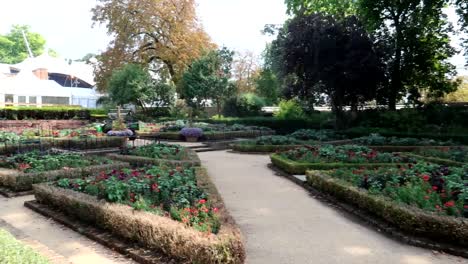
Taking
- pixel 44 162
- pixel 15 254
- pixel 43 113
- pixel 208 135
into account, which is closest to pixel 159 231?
pixel 15 254

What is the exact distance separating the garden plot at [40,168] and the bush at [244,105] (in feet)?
60.4

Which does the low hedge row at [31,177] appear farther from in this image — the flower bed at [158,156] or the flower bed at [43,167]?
the flower bed at [158,156]

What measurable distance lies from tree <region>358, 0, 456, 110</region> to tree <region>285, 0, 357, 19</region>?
84cm

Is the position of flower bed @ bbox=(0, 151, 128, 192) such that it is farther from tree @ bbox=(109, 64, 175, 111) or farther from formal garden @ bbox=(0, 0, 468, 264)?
tree @ bbox=(109, 64, 175, 111)

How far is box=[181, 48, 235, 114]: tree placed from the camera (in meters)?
25.8

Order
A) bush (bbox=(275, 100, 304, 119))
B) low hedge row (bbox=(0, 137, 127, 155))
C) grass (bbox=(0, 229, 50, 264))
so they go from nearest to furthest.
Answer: grass (bbox=(0, 229, 50, 264)) → low hedge row (bbox=(0, 137, 127, 155)) → bush (bbox=(275, 100, 304, 119))

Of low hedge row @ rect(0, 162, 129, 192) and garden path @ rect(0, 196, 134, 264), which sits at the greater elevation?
low hedge row @ rect(0, 162, 129, 192)

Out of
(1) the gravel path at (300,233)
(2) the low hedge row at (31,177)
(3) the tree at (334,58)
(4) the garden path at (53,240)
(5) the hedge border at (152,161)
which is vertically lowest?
(4) the garden path at (53,240)

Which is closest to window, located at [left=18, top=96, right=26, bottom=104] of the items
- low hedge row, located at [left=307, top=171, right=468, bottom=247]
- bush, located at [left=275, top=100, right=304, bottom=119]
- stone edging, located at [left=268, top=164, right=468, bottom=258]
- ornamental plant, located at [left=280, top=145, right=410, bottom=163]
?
bush, located at [left=275, top=100, right=304, bottom=119]

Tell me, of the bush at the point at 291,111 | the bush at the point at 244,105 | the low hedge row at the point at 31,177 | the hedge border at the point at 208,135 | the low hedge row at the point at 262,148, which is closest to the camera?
the low hedge row at the point at 31,177

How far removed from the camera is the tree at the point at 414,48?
787 inches

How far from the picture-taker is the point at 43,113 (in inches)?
939

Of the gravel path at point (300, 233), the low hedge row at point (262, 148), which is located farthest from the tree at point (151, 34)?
the gravel path at point (300, 233)

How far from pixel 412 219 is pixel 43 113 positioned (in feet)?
77.5
